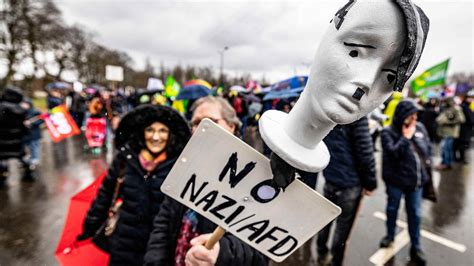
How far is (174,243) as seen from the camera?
1.28m

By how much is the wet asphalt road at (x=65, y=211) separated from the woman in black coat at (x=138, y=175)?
1419 millimetres

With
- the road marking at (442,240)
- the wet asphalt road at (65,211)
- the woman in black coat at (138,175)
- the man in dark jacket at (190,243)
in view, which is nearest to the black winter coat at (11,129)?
the wet asphalt road at (65,211)

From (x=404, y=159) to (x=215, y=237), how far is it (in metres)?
2.55

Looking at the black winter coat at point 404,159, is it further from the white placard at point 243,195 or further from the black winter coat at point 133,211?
the white placard at point 243,195

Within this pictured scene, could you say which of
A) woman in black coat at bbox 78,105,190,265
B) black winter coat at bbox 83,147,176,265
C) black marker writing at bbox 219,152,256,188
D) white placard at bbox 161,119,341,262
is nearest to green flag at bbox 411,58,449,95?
woman in black coat at bbox 78,105,190,265

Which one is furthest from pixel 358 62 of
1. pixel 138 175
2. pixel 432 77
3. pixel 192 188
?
pixel 432 77

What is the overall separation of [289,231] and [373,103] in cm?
48

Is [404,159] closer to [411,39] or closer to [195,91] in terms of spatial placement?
[195,91]

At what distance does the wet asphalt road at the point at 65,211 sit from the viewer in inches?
114

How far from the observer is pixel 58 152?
23.6 ft

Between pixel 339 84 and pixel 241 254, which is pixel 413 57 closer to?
pixel 339 84

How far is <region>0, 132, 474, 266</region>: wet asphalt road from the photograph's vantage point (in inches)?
114

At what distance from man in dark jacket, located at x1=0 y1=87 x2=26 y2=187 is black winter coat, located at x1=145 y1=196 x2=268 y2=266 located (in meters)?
4.68

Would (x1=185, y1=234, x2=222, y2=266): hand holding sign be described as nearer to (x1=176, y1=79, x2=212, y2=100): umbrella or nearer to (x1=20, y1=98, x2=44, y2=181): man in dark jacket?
(x1=176, y1=79, x2=212, y2=100): umbrella
